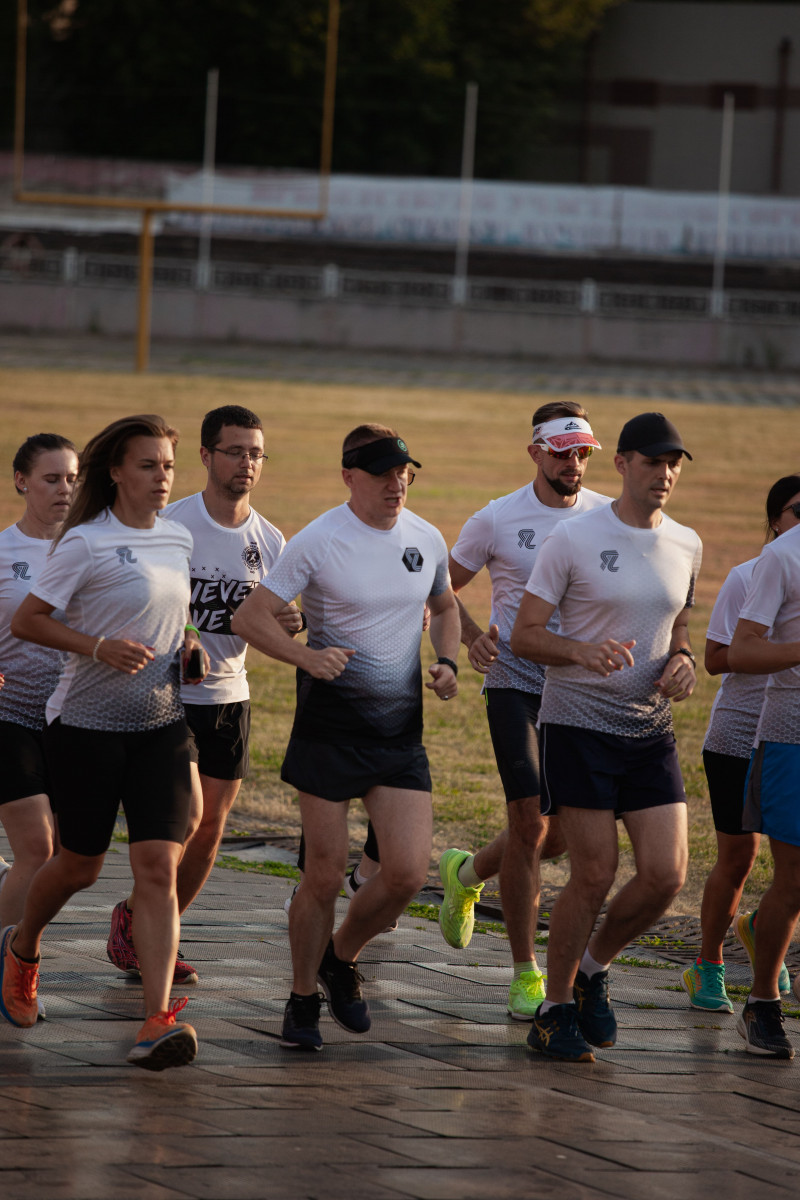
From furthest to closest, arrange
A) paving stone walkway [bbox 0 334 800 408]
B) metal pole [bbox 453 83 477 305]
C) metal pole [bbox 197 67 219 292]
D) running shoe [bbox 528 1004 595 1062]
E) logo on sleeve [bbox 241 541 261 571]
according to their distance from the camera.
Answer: metal pole [bbox 197 67 219 292] → metal pole [bbox 453 83 477 305] → paving stone walkway [bbox 0 334 800 408] → logo on sleeve [bbox 241 541 261 571] → running shoe [bbox 528 1004 595 1062]

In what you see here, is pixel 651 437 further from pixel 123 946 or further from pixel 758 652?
pixel 123 946

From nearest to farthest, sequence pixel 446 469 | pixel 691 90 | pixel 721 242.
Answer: pixel 446 469, pixel 721 242, pixel 691 90

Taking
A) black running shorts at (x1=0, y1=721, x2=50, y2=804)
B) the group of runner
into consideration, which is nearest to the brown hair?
the group of runner

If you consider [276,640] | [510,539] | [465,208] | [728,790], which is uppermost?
[465,208]

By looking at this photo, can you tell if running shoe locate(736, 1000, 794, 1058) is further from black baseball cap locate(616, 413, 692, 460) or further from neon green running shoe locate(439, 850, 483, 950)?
black baseball cap locate(616, 413, 692, 460)

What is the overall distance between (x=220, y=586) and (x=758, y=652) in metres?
2.12

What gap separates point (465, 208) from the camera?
161 ft

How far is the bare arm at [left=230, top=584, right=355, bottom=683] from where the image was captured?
5.38m

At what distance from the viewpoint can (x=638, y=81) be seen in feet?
187

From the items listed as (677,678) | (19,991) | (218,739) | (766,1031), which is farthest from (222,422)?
(766,1031)

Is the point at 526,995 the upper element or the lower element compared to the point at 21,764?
lower

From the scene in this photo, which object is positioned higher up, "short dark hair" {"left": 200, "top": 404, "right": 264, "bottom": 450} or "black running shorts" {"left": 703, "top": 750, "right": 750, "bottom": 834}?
"short dark hair" {"left": 200, "top": 404, "right": 264, "bottom": 450}

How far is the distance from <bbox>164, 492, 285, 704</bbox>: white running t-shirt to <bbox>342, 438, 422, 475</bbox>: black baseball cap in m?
0.97

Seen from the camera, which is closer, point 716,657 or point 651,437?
point 651,437
